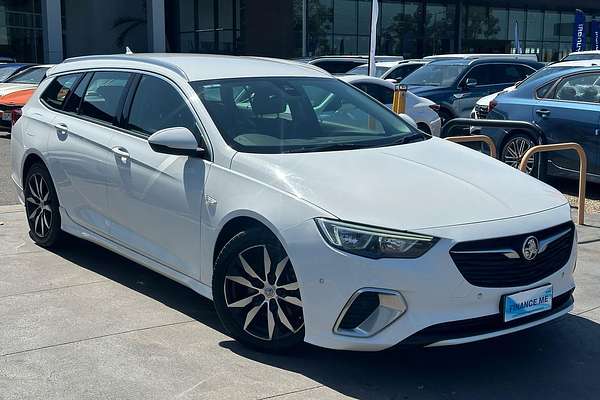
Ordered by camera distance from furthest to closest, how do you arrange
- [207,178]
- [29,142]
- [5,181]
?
[5,181] → [29,142] → [207,178]

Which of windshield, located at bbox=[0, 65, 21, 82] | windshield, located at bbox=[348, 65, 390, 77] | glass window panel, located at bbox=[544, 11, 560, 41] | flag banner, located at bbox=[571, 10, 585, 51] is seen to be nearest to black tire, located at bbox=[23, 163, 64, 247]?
windshield, located at bbox=[0, 65, 21, 82]

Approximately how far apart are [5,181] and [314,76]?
20.6 feet

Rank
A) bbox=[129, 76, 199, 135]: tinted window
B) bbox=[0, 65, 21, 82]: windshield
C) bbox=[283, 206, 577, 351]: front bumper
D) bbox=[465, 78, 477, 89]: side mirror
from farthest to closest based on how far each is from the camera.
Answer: bbox=[0, 65, 21, 82]: windshield
bbox=[465, 78, 477, 89]: side mirror
bbox=[129, 76, 199, 135]: tinted window
bbox=[283, 206, 577, 351]: front bumper

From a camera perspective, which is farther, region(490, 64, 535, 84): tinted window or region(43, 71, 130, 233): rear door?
region(490, 64, 535, 84): tinted window

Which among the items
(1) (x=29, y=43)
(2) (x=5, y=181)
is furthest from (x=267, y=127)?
(1) (x=29, y=43)

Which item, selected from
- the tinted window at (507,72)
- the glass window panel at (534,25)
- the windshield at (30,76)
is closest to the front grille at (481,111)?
the tinted window at (507,72)

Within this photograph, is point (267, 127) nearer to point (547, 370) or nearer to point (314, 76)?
point (314, 76)

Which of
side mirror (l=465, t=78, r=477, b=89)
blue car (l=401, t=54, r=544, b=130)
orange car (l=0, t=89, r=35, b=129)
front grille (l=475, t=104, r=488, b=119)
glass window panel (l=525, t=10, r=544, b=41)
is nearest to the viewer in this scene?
Result: front grille (l=475, t=104, r=488, b=119)

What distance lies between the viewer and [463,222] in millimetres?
4062

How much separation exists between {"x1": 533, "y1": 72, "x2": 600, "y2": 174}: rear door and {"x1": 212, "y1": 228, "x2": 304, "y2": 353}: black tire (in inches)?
243

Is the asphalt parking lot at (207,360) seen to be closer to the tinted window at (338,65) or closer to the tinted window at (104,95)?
the tinted window at (104,95)

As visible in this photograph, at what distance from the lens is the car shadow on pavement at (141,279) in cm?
534

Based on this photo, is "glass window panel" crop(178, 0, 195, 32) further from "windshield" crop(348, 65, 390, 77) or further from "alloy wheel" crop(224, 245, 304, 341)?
"alloy wheel" crop(224, 245, 304, 341)

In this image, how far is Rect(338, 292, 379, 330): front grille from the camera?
13.1ft
